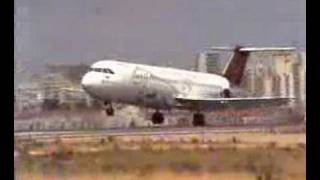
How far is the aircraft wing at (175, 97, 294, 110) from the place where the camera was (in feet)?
8.64

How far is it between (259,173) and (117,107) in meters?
0.59

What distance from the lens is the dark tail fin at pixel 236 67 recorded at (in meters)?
2.64

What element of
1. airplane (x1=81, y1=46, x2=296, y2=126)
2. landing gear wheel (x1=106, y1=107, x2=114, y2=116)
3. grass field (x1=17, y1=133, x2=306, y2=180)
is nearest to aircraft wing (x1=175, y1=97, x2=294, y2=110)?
airplane (x1=81, y1=46, x2=296, y2=126)

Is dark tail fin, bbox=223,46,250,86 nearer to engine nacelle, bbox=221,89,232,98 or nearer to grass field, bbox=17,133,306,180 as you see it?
engine nacelle, bbox=221,89,232,98

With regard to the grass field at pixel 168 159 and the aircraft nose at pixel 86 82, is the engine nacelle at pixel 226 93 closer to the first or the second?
the grass field at pixel 168 159

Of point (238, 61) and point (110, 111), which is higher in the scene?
point (238, 61)

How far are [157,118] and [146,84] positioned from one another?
0.15 m

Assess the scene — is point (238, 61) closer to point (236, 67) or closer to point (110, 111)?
point (236, 67)

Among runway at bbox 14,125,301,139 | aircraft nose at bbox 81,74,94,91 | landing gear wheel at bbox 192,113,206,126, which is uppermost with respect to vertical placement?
aircraft nose at bbox 81,74,94,91

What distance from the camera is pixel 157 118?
A: 2.71 m

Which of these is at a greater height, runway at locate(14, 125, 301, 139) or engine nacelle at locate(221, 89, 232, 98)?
engine nacelle at locate(221, 89, 232, 98)

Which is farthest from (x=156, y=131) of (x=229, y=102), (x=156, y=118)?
(x=229, y=102)

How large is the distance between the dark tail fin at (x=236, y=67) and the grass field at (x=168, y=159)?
0.22m
